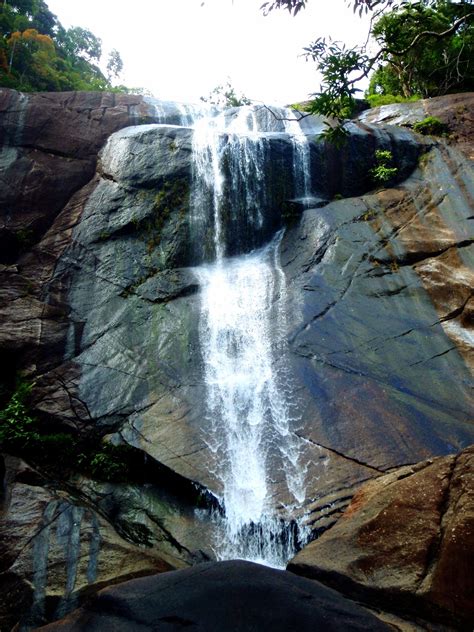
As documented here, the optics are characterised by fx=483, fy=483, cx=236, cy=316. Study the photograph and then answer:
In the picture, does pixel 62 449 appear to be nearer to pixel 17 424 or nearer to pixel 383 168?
pixel 17 424

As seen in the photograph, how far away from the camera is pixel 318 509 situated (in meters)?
7.70

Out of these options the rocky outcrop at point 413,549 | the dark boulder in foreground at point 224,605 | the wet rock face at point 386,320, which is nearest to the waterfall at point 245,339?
the wet rock face at point 386,320

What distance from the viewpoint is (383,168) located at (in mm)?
15000

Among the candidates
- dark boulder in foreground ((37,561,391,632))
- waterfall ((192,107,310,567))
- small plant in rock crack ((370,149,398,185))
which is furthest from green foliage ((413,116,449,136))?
dark boulder in foreground ((37,561,391,632))

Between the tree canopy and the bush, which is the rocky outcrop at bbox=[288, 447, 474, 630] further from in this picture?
the tree canopy

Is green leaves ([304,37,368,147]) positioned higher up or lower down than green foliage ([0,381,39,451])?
higher up

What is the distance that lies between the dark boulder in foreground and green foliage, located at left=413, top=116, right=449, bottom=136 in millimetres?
15747

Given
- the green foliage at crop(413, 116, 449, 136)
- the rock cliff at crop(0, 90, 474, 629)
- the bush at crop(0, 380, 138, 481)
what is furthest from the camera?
the green foliage at crop(413, 116, 449, 136)

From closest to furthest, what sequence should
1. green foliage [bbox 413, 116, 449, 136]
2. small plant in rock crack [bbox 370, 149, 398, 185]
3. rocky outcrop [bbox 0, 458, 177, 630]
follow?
rocky outcrop [bbox 0, 458, 177, 630] → small plant in rock crack [bbox 370, 149, 398, 185] → green foliage [bbox 413, 116, 449, 136]

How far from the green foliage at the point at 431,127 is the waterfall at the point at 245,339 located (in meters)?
4.37

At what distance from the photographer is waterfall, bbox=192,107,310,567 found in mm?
7969

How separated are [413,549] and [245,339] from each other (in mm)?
6580

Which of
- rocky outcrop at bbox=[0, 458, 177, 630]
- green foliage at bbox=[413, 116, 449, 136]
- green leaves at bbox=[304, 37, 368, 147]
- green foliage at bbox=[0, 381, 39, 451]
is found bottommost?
rocky outcrop at bbox=[0, 458, 177, 630]

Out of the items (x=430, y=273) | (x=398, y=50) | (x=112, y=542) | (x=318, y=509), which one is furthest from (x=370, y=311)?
(x=112, y=542)
